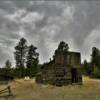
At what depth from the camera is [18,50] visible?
85.8m

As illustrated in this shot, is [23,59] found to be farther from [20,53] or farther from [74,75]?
[74,75]

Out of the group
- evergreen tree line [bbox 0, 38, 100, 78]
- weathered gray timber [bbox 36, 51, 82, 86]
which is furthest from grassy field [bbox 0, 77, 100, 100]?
evergreen tree line [bbox 0, 38, 100, 78]

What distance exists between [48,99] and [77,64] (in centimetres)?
1976

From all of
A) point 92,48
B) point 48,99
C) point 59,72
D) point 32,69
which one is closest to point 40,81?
point 59,72

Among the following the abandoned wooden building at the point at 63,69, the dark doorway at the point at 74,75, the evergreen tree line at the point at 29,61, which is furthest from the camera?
the evergreen tree line at the point at 29,61

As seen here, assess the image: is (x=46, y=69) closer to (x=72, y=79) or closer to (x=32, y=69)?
(x=72, y=79)

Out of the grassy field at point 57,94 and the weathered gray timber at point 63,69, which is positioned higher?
the weathered gray timber at point 63,69

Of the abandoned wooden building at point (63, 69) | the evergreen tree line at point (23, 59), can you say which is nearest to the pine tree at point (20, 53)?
the evergreen tree line at point (23, 59)

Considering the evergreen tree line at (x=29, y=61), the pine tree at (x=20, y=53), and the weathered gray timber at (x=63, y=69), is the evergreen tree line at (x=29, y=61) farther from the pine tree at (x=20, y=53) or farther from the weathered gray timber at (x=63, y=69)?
the weathered gray timber at (x=63, y=69)

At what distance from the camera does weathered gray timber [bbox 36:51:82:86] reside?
36719mm

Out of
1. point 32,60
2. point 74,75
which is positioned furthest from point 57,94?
point 32,60

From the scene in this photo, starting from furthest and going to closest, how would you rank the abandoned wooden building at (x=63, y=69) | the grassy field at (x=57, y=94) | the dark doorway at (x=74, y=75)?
1. the dark doorway at (x=74, y=75)
2. the abandoned wooden building at (x=63, y=69)
3. the grassy field at (x=57, y=94)

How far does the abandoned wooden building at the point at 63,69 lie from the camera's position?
36.7 metres

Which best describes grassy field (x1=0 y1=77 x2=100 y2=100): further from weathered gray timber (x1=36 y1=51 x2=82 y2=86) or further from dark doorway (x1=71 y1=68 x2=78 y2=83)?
dark doorway (x1=71 y1=68 x2=78 y2=83)
